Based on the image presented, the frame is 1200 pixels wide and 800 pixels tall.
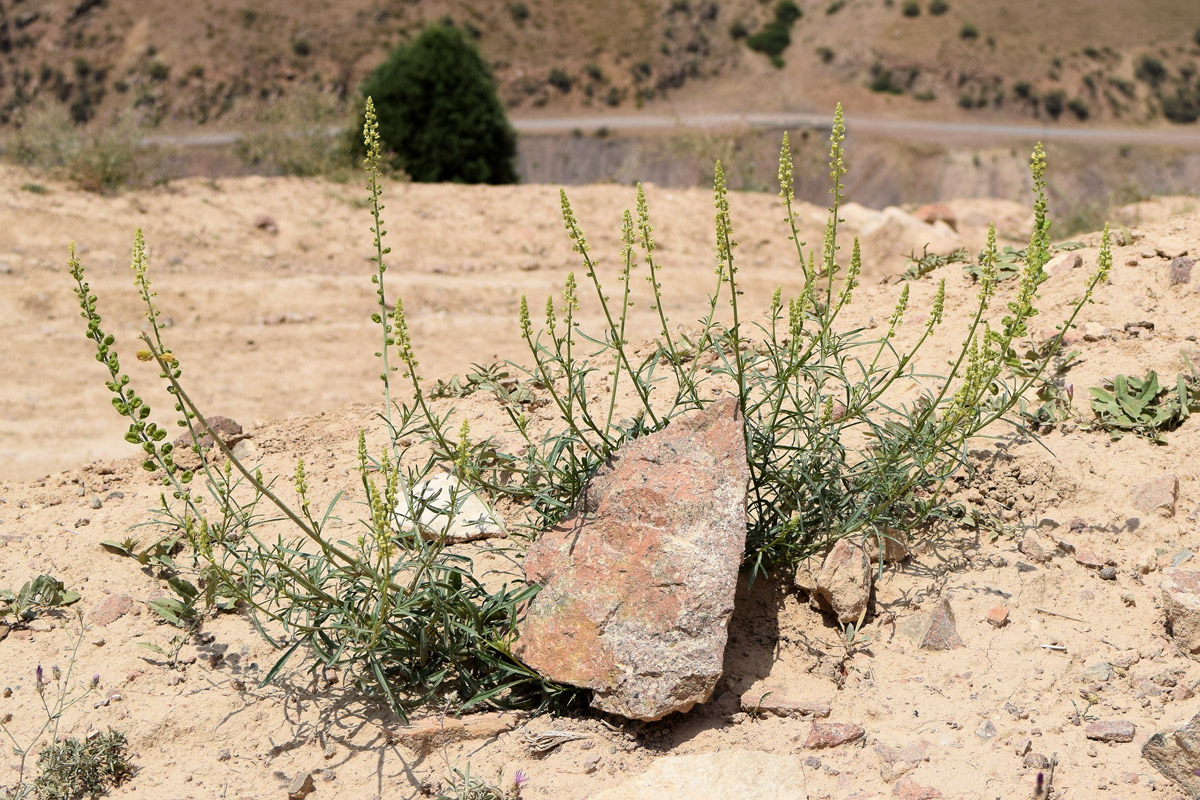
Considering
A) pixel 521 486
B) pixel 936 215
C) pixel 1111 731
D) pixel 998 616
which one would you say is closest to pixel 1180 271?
pixel 998 616

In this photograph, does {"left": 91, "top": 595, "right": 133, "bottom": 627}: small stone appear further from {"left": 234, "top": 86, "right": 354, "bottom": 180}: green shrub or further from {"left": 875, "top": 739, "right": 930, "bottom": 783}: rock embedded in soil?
{"left": 234, "top": 86, "right": 354, "bottom": 180}: green shrub

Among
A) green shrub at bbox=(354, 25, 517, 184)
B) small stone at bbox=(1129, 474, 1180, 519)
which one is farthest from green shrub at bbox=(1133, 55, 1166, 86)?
small stone at bbox=(1129, 474, 1180, 519)

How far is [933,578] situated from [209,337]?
273 inches

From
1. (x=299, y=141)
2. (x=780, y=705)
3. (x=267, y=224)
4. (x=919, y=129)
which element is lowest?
(x=780, y=705)

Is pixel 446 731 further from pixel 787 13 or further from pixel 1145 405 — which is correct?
pixel 787 13

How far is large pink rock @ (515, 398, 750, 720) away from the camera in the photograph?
2.86 metres

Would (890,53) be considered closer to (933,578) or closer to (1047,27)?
(1047,27)

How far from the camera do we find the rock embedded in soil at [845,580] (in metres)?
3.29

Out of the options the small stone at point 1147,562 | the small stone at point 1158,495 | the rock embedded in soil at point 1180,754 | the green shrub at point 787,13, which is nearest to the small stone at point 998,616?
the small stone at point 1147,562

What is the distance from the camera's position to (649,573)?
299cm

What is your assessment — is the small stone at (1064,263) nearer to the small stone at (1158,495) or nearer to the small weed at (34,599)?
the small stone at (1158,495)

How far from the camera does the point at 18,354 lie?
321 inches

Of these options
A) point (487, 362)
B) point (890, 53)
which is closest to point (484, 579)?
point (487, 362)

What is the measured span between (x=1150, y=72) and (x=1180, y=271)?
5332 cm
